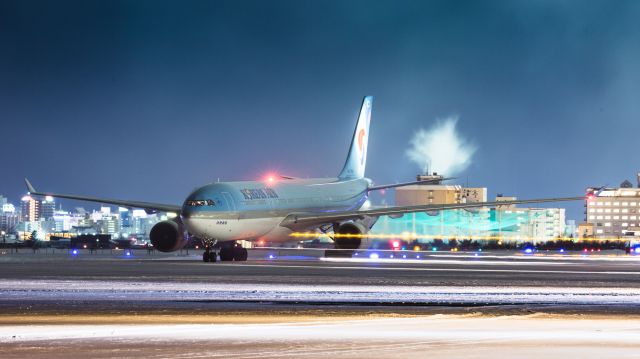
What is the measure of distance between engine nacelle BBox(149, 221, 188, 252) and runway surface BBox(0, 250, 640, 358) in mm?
22039

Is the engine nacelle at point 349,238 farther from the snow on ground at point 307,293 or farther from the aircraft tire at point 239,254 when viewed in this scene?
the snow on ground at point 307,293

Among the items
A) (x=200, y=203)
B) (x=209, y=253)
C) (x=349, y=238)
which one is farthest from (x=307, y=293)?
(x=349, y=238)

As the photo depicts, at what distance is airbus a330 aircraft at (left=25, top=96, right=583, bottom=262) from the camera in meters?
55.4

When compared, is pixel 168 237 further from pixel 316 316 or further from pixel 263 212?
pixel 316 316

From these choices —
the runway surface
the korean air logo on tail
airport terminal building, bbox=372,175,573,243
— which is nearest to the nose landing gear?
the runway surface

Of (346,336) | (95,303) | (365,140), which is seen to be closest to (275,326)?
(346,336)

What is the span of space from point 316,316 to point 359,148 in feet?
190

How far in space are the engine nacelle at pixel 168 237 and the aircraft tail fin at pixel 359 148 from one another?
17.7m

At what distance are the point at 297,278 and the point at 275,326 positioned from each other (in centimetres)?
1734

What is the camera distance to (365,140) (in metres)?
80.9

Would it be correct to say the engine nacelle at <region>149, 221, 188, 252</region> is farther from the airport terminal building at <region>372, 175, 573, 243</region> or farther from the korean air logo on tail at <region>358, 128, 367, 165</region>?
the airport terminal building at <region>372, 175, 573, 243</region>

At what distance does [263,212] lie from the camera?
194 ft

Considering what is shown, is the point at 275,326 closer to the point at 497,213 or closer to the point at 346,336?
the point at 346,336

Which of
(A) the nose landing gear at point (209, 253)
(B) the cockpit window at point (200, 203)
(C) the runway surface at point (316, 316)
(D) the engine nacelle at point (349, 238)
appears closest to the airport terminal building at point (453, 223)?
(D) the engine nacelle at point (349, 238)
